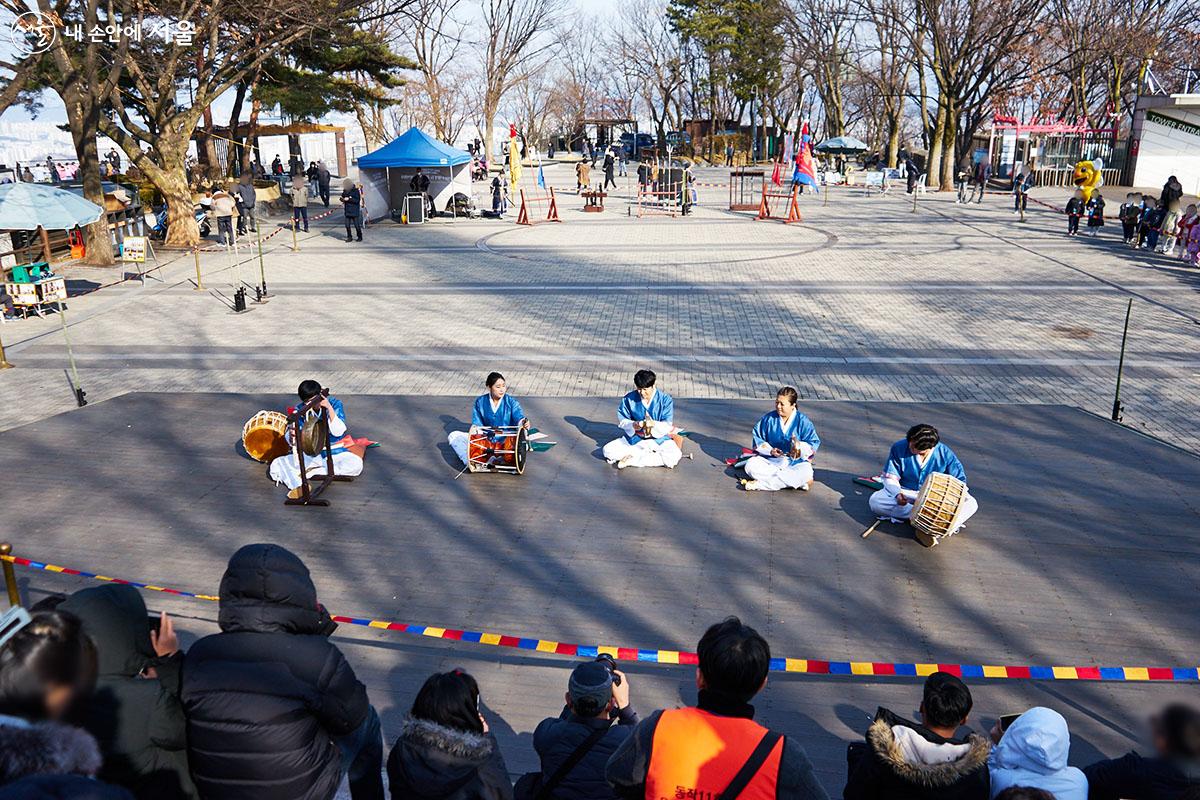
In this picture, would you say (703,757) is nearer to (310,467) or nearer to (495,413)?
(495,413)

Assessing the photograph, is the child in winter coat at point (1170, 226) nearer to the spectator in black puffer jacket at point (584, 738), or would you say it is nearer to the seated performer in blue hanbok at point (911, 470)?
the seated performer in blue hanbok at point (911, 470)

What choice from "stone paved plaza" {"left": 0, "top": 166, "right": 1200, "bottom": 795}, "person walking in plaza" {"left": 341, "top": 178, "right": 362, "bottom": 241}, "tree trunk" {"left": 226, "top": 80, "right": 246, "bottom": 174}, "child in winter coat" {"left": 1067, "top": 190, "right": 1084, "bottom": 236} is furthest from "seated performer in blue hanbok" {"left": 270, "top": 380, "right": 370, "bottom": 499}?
"tree trunk" {"left": 226, "top": 80, "right": 246, "bottom": 174}

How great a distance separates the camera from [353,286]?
20703 mm

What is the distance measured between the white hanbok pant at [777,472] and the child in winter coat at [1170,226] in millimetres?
18819

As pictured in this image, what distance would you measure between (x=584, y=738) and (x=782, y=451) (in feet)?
19.5

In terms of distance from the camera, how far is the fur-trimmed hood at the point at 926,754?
4.11m

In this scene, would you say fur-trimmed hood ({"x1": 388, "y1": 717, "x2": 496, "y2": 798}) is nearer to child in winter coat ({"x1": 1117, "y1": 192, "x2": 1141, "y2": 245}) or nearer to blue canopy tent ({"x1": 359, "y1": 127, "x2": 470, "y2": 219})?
child in winter coat ({"x1": 1117, "y1": 192, "x2": 1141, "y2": 245})

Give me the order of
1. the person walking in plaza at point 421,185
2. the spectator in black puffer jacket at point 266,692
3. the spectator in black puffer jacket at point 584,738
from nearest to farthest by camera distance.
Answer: the spectator in black puffer jacket at point 266,692, the spectator in black puffer jacket at point 584,738, the person walking in plaza at point 421,185

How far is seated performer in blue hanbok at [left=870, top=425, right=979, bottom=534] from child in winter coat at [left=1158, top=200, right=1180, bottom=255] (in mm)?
18770

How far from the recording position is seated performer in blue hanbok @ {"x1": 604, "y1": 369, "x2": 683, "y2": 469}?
10258 millimetres

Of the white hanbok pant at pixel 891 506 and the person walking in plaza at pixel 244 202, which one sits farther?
the person walking in plaza at pixel 244 202

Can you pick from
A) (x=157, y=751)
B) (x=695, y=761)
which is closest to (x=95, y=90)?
(x=157, y=751)

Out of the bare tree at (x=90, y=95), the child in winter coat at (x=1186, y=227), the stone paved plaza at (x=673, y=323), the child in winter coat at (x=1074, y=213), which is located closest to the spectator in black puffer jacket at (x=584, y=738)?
the stone paved plaza at (x=673, y=323)

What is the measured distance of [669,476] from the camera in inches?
400
